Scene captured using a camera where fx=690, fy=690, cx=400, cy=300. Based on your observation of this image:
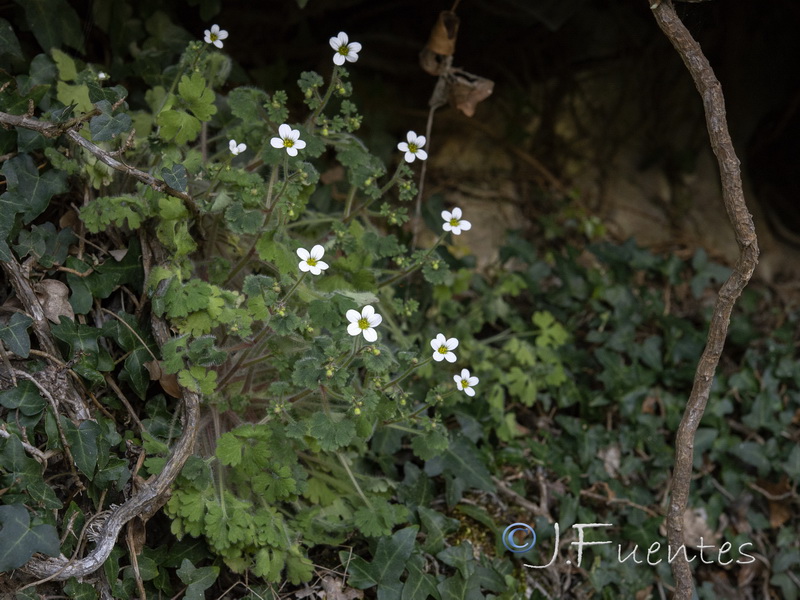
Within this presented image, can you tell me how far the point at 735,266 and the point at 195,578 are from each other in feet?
5.93

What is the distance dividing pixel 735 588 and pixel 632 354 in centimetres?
103

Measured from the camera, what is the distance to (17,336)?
6.41ft

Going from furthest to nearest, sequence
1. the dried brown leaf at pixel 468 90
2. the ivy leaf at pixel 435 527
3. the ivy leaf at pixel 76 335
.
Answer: the dried brown leaf at pixel 468 90, the ivy leaf at pixel 435 527, the ivy leaf at pixel 76 335

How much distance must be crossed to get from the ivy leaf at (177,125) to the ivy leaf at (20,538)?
114 cm

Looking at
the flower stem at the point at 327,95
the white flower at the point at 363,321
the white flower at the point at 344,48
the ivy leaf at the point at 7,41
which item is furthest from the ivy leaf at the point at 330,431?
the ivy leaf at the point at 7,41

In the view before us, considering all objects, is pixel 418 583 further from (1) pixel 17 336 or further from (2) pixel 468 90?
(2) pixel 468 90

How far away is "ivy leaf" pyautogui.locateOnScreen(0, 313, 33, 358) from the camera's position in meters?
1.94

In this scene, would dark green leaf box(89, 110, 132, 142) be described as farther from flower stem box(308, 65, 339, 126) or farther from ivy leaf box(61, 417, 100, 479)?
ivy leaf box(61, 417, 100, 479)

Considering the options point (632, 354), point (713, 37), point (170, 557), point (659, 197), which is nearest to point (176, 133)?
point (170, 557)

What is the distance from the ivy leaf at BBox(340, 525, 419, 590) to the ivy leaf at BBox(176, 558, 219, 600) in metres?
0.41

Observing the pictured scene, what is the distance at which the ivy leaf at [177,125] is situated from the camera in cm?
214

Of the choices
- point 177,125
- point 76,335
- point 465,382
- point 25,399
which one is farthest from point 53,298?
point 465,382

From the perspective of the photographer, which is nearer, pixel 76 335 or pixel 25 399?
pixel 25 399

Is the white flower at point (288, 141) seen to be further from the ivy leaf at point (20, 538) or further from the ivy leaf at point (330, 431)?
the ivy leaf at point (20, 538)
